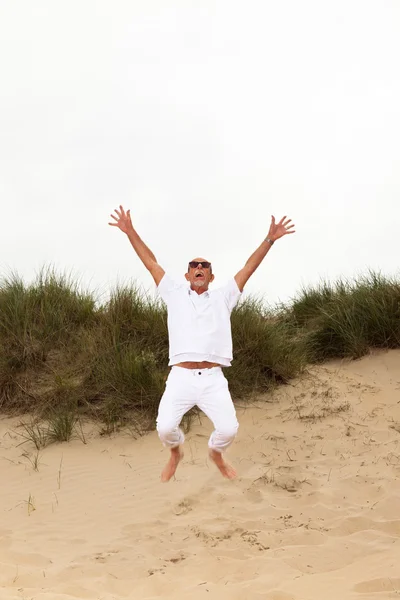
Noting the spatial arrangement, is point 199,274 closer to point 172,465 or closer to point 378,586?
point 172,465

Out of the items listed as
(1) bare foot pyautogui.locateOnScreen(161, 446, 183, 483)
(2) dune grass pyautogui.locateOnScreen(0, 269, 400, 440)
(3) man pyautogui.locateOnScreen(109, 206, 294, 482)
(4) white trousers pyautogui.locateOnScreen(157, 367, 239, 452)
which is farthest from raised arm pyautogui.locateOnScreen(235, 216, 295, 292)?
(2) dune grass pyautogui.locateOnScreen(0, 269, 400, 440)

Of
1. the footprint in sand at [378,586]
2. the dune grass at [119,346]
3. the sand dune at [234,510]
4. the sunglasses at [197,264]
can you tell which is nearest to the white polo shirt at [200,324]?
the sunglasses at [197,264]

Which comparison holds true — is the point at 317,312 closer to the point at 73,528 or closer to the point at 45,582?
the point at 73,528

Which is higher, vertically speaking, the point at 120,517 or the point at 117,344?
the point at 117,344

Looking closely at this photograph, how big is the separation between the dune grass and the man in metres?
4.28

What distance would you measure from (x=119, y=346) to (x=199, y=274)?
4981 millimetres

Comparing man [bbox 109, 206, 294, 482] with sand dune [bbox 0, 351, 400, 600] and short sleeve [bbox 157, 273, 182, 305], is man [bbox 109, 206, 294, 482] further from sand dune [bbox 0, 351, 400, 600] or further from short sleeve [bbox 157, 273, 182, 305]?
sand dune [bbox 0, 351, 400, 600]

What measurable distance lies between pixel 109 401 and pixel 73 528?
2.38 meters

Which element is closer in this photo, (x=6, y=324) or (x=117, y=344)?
(x=117, y=344)

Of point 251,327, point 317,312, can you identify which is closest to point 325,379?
point 251,327

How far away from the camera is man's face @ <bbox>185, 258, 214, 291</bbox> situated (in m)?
5.46

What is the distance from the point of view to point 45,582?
6078 millimetres

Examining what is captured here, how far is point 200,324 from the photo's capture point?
519 cm

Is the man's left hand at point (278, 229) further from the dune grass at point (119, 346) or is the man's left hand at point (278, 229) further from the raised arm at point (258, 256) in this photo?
the dune grass at point (119, 346)
